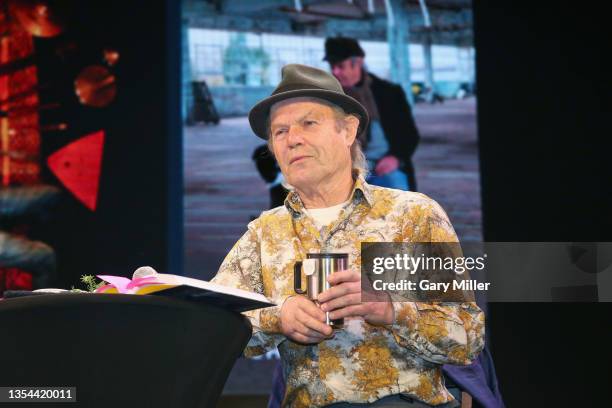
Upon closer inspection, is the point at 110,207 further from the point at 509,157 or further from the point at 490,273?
the point at 490,273

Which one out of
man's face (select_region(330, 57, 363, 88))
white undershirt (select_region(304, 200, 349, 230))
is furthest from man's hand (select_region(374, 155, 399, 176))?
white undershirt (select_region(304, 200, 349, 230))

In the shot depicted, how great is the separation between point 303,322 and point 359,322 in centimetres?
21

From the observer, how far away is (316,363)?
6.20ft

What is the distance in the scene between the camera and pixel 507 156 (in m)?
4.80

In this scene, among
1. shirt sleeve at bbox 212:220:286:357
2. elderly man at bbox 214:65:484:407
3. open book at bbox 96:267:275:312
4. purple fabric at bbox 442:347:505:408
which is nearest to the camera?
open book at bbox 96:267:275:312

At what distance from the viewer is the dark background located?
4758 millimetres

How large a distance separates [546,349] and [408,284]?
10.3 ft

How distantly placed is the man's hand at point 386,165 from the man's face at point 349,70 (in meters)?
0.49

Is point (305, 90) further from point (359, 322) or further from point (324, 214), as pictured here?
point (359, 322)

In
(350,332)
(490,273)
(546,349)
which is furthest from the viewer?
(546,349)

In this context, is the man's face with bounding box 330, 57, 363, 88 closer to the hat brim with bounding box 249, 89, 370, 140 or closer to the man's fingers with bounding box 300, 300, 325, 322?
the hat brim with bounding box 249, 89, 370, 140

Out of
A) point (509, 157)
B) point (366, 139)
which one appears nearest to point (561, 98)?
point (509, 157)

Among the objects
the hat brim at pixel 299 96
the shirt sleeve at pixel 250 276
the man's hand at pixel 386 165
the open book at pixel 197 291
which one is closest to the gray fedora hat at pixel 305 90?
the hat brim at pixel 299 96

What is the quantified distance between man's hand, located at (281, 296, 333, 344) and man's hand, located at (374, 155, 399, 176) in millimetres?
3162
